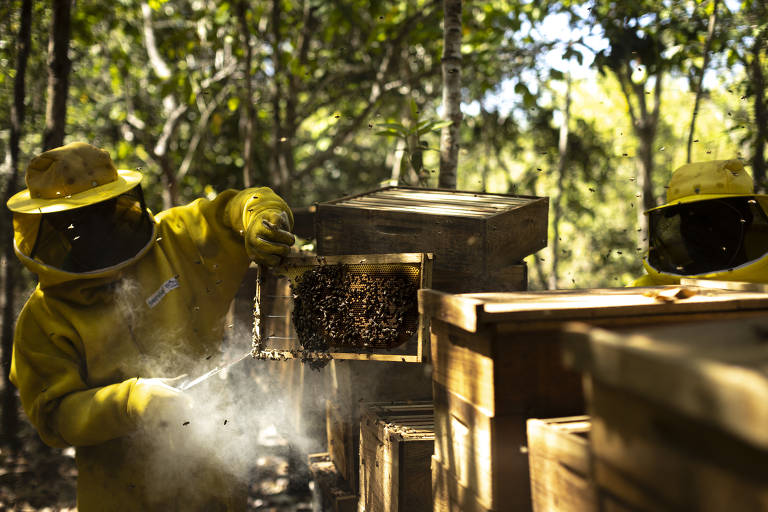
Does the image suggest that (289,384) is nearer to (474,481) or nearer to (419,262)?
(419,262)

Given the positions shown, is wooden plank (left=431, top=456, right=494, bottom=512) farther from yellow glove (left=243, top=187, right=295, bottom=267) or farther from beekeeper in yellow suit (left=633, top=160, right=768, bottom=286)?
beekeeper in yellow suit (left=633, top=160, right=768, bottom=286)

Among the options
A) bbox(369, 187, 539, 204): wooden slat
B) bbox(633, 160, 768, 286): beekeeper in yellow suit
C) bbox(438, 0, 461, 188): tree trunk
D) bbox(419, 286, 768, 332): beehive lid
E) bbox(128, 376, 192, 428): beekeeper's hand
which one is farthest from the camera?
bbox(438, 0, 461, 188): tree trunk

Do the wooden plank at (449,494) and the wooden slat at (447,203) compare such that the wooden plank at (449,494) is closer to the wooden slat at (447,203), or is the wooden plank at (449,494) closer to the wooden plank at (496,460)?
the wooden plank at (496,460)

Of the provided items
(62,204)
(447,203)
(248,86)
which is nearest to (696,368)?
Answer: (447,203)

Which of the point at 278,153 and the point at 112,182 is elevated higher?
the point at 278,153

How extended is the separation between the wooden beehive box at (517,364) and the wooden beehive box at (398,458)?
21.5 inches

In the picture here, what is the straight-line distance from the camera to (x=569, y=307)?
4.93 ft

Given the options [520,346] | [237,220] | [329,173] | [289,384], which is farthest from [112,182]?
[329,173]

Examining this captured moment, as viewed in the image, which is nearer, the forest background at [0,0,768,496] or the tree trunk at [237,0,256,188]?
the forest background at [0,0,768,496]

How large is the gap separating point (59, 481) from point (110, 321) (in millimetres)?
2817

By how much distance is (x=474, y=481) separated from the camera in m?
1.61

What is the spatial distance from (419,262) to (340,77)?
22.1ft

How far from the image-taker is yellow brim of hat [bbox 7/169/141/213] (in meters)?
2.33

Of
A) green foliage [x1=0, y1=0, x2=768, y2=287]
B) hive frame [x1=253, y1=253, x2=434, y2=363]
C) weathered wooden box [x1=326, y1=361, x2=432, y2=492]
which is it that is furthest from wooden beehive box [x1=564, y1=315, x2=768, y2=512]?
green foliage [x1=0, y1=0, x2=768, y2=287]
